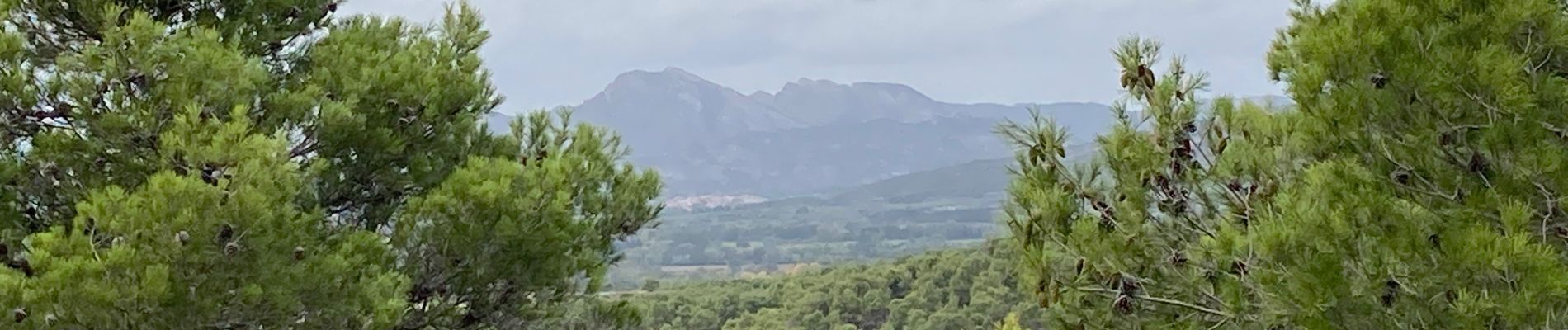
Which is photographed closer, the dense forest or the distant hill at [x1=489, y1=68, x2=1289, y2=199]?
the dense forest

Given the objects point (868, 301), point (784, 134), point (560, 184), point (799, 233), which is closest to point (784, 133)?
point (784, 134)

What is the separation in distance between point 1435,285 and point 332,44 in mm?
2746

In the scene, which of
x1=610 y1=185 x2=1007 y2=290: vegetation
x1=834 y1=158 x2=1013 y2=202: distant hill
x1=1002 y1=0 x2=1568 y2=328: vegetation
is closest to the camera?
x1=1002 y1=0 x2=1568 y2=328: vegetation

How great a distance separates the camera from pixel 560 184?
3.25m

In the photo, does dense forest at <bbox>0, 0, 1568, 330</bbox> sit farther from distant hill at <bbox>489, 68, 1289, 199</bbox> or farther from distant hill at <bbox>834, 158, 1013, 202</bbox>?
distant hill at <bbox>489, 68, 1289, 199</bbox>

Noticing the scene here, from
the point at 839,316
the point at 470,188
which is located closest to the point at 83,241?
the point at 470,188

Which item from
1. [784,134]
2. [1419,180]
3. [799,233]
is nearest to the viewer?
[1419,180]

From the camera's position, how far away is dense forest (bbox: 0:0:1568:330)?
187 cm

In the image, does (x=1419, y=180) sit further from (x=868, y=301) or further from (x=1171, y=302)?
(x=868, y=301)

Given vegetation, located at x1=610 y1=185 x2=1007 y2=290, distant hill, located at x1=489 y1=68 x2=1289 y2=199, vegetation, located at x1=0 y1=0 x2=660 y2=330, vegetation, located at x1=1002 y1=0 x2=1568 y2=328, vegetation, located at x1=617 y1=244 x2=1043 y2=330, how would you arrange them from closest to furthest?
1. vegetation, located at x1=1002 y1=0 x2=1568 y2=328
2. vegetation, located at x1=0 y1=0 x2=660 y2=330
3. vegetation, located at x1=617 y1=244 x2=1043 y2=330
4. vegetation, located at x1=610 y1=185 x2=1007 y2=290
5. distant hill, located at x1=489 y1=68 x2=1289 y2=199

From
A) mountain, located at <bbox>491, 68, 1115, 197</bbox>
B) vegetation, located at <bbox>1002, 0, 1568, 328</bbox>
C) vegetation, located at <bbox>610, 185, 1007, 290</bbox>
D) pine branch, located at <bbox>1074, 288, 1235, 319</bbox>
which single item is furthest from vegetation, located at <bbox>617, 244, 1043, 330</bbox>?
mountain, located at <bbox>491, 68, 1115, 197</bbox>

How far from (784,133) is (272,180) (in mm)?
173992

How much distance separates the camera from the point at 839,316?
22.4m

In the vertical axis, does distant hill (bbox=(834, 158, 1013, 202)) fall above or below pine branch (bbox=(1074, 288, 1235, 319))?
below
